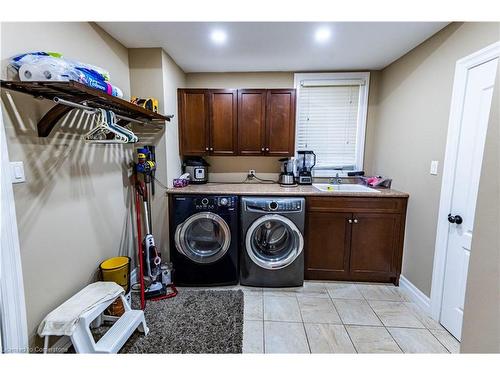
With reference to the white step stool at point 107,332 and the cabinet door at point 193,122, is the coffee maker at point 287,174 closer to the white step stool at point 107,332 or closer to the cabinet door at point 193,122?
the cabinet door at point 193,122

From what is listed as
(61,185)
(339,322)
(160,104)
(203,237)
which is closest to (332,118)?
(160,104)

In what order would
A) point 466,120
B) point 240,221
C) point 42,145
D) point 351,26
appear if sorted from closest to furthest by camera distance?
point 42,145 < point 466,120 < point 351,26 < point 240,221

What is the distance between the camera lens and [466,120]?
5.50ft

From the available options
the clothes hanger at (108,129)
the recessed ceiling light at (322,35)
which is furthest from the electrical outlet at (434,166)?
Result: the clothes hanger at (108,129)

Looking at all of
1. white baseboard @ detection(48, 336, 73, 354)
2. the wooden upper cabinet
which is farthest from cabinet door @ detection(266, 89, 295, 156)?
white baseboard @ detection(48, 336, 73, 354)

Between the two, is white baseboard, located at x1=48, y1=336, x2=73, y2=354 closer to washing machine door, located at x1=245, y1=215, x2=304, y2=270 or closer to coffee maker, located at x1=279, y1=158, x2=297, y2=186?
washing machine door, located at x1=245, y1=215, x2=304, y2=270

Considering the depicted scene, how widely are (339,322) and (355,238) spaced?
33.8 inches

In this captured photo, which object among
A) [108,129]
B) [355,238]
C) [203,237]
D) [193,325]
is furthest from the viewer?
[203,237]

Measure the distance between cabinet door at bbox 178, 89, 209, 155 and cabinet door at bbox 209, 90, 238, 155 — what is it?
8 centimetres

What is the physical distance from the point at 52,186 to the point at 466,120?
2963 mm

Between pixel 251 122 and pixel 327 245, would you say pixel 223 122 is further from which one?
pixel 327 245

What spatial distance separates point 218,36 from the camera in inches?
78.6
